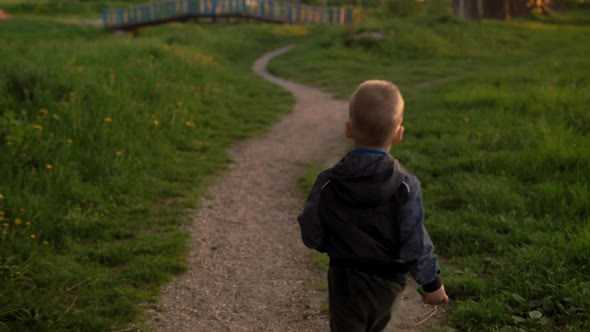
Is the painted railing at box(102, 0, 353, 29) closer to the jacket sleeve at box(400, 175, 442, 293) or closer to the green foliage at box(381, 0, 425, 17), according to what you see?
the green foliage at box(381, 0, 425, 17)

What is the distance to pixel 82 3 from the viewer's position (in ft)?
160

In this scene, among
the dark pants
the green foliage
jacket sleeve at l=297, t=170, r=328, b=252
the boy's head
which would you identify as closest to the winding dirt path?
the dark pants

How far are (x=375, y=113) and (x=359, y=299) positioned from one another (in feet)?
2.67

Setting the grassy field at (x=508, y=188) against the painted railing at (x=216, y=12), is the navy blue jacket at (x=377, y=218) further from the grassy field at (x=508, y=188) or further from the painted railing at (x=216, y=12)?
the painted railing at (x=216, y=12)

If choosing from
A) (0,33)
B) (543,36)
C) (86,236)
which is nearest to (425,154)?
(86,236)

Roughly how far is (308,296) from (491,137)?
414 centimetres

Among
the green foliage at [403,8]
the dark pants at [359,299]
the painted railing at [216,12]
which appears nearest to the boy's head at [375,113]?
the dark pants at [359,299]

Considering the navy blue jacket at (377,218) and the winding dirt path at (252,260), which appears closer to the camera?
the navy blue jacket at (377,218)

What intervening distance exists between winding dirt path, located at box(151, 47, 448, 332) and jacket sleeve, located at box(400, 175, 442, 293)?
143 cm

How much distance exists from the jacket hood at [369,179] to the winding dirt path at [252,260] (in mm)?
1611

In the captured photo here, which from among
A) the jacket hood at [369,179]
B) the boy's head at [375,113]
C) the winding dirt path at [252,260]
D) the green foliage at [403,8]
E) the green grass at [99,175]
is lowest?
the winding dirt path at [252,260]

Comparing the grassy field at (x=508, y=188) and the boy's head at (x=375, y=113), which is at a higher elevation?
the boy's head at (x=375, y=113)

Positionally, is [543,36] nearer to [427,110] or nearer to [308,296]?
[427,110]

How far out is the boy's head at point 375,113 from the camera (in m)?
2.42
